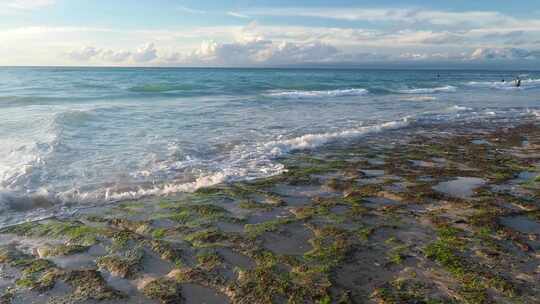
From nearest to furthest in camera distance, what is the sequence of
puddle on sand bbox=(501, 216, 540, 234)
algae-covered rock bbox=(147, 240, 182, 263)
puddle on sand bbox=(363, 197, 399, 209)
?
algae-covered rock bbox=(147, 240, 182, 263) < puddle on sand bbox=(501, 216, 540, 234) < puddle on sand bbox=(363, 197, 399, 209)

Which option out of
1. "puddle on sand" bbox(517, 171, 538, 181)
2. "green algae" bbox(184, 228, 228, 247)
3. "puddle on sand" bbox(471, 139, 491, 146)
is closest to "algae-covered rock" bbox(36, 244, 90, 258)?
"green algae" bbox(184, 228, 228, 247)

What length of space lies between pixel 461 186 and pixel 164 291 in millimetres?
7915

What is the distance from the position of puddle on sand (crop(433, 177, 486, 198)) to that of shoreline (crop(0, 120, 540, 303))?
51 mm

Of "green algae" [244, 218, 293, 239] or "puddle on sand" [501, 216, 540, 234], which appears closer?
"green algae" [244, 218, 293, 239]

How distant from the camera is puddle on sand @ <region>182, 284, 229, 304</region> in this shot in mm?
5145

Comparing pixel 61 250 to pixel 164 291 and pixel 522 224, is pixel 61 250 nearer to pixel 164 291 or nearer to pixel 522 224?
pixel 164 291

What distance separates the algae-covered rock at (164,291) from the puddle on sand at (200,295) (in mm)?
91

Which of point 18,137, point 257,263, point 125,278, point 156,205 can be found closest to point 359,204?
point 257,263

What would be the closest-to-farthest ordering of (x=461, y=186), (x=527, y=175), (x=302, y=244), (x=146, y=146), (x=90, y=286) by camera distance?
(x=90, y=286) < (x=302, y=244) < (x=461, y=186) < (x=527, y=175) < (x=146, y=146)

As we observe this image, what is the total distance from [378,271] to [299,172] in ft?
18.4

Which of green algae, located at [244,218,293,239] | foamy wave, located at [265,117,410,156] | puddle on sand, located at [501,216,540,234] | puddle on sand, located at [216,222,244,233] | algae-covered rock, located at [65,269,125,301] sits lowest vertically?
algae-covered rock, located at [65,269,125,301]

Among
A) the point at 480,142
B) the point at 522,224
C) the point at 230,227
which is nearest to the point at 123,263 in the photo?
the point at 230,227

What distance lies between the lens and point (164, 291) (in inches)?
209

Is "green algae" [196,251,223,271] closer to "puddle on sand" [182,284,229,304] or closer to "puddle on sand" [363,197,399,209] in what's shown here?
"puddle on sand" [182,284,229,304]
